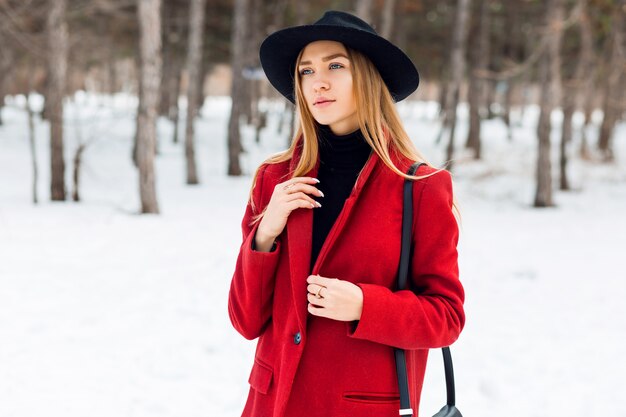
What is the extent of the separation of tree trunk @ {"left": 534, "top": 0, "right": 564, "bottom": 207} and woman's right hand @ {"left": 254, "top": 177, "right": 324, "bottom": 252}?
1128 cm

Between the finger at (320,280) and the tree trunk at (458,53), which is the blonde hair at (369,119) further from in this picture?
the tree trunk at (458,53)

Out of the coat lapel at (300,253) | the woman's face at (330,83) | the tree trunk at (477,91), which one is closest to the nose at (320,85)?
the woman's face at (330,83)

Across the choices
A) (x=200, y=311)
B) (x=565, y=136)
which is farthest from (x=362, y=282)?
(x=565, y=136)

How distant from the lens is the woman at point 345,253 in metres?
1.55

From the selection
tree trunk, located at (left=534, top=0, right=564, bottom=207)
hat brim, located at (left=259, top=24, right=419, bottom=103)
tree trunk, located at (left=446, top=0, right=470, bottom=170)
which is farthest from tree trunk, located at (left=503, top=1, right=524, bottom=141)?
hat brim, located at (left=259, top=24, right=419, bottom=103)

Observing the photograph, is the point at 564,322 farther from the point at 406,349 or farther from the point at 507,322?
the point at 406,349

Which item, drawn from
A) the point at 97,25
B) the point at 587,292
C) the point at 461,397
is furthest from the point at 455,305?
the point at 97,25

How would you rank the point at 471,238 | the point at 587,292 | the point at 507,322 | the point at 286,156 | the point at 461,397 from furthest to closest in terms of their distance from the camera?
the point at 471,238 < the point at 587,292 < the point at 507,322 < the point at 461,397 < the point at 286,156

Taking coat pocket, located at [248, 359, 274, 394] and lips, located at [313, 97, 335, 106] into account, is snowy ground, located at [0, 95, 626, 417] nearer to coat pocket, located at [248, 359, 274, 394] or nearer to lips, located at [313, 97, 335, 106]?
lips, located at [313, 97, 335, 106]

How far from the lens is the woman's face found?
1679mm

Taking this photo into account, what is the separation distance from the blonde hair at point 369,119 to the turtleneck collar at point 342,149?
0.04m

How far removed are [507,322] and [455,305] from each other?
4.76 m

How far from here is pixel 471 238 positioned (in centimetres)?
990

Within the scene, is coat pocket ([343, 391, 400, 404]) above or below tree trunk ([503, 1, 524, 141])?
below
